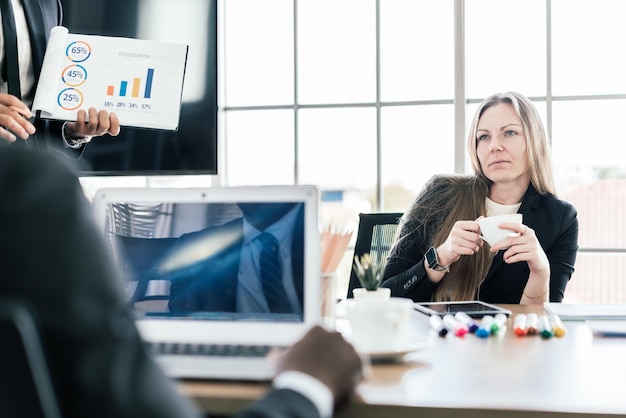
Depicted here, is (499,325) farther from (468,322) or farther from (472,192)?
(472,192)

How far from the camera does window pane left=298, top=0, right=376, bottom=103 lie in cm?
383

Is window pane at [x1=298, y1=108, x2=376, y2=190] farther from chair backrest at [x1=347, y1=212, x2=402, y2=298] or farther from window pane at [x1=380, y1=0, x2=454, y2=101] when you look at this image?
chair backrest at [x1=347, y1=212, x2=402, y2=298]

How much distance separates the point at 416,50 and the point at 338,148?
682 millimetres

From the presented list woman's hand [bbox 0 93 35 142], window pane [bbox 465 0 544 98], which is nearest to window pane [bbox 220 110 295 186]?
window pane [bbox 465 0 544 98]

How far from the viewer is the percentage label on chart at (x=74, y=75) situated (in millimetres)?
1922

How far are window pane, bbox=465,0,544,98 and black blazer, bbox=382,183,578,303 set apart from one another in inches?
59.4

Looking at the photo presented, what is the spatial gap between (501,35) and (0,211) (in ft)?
11.5

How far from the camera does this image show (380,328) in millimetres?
1036

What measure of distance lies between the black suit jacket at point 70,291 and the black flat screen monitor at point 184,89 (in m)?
3.29

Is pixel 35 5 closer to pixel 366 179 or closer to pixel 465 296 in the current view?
pixel 465 296

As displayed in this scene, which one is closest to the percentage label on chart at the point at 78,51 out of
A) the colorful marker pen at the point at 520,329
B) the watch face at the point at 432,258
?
the watch face at the point at 432,258

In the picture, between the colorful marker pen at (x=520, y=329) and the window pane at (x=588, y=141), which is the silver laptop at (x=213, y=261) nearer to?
the colorful marker pen at (x=520, y=329)

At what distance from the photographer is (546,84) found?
11.8 feet

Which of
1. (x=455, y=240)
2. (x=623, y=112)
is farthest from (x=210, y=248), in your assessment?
(x=623, y=112)
